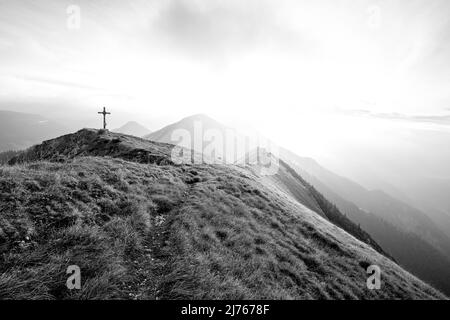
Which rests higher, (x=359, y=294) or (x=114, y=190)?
(x=114, y=190)

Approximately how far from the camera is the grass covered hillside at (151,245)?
17.6 ft

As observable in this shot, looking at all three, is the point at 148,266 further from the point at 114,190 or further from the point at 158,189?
the point at 158,189

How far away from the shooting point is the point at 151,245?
25.6 feet

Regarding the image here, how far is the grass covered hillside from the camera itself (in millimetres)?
5352

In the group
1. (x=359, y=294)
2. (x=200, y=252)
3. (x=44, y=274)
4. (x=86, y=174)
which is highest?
(x=86, y=174)

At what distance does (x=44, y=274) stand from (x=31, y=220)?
8.75ft

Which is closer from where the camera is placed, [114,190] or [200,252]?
[200,252]

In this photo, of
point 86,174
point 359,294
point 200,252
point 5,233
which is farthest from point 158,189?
point 359,294
